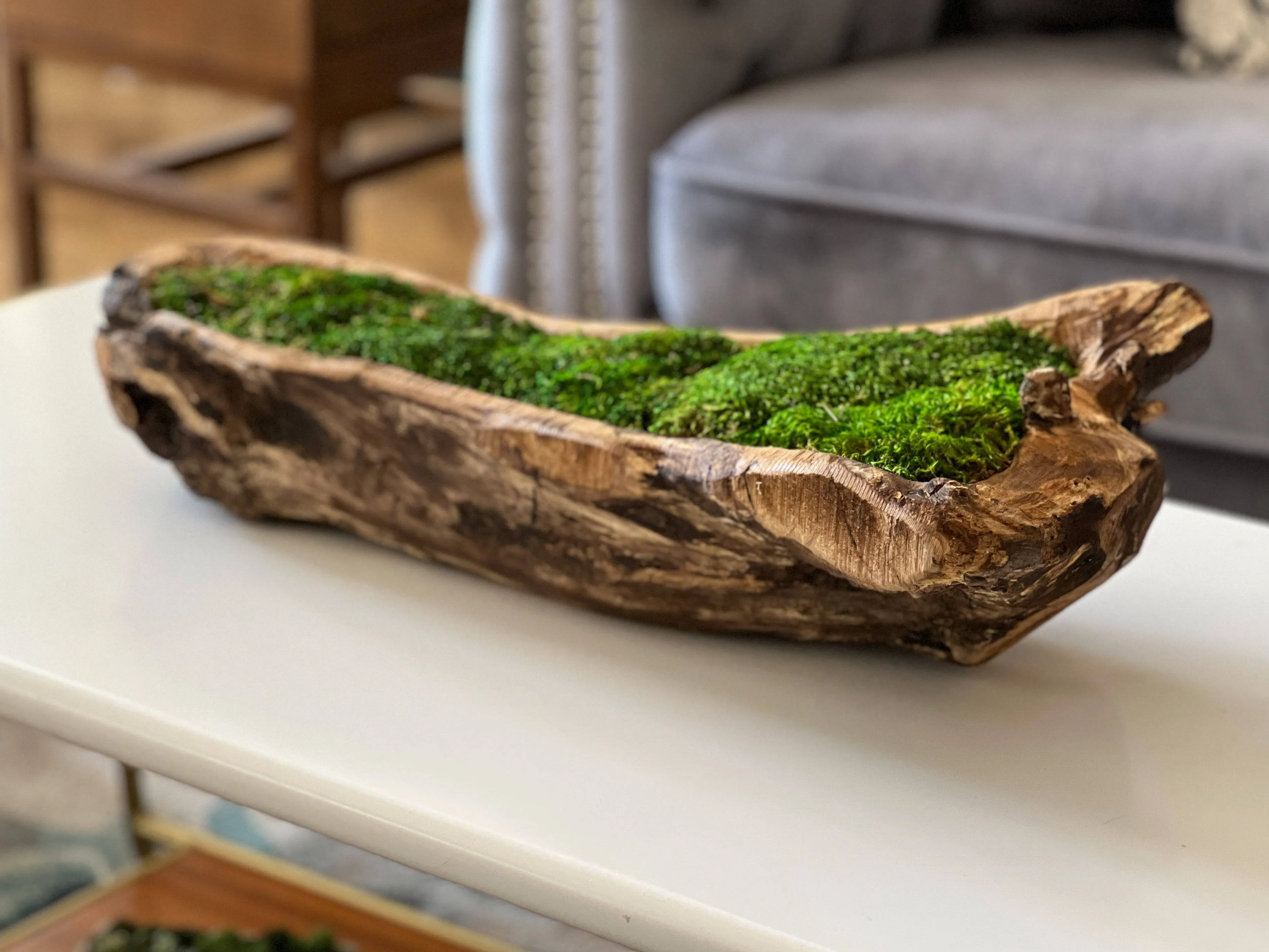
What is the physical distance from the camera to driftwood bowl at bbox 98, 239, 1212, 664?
0.55m

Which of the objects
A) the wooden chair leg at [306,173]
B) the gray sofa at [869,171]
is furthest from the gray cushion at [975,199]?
the wooden chair leg at [306,173]

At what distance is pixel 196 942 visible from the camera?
85 cm

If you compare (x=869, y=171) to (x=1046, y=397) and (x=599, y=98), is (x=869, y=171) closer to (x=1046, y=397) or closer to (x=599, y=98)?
(x=599, y=98)

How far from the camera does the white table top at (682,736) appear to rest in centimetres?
52

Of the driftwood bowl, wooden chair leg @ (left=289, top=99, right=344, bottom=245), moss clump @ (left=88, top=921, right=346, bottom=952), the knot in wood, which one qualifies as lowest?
moss clump @ (left=88, top=921, right=346, bottom=952)

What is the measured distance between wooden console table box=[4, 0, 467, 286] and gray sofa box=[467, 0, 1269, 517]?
0.34 metres

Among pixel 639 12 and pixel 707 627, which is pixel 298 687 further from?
pixel 639 12

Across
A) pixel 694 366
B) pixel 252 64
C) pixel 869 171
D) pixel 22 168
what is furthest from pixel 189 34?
pixel 694 366

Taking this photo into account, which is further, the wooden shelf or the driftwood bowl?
the wooden shelf

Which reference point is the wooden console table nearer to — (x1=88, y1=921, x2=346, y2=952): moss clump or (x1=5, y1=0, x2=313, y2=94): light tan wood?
(x1=5, y1=0, x2=313, y2=94): light tan wood

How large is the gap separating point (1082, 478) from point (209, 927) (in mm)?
647

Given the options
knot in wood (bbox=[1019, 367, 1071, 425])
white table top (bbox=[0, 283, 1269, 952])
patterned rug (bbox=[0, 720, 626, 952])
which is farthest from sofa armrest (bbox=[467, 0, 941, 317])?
knot in wood (bbox=[1019, 367, 1071, 425])

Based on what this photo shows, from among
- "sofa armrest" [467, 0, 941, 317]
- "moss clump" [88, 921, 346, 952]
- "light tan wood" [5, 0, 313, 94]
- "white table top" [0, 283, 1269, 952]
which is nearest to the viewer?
"white table top" [0, 283, 1269, 952]

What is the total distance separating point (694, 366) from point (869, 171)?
2.23 ft
